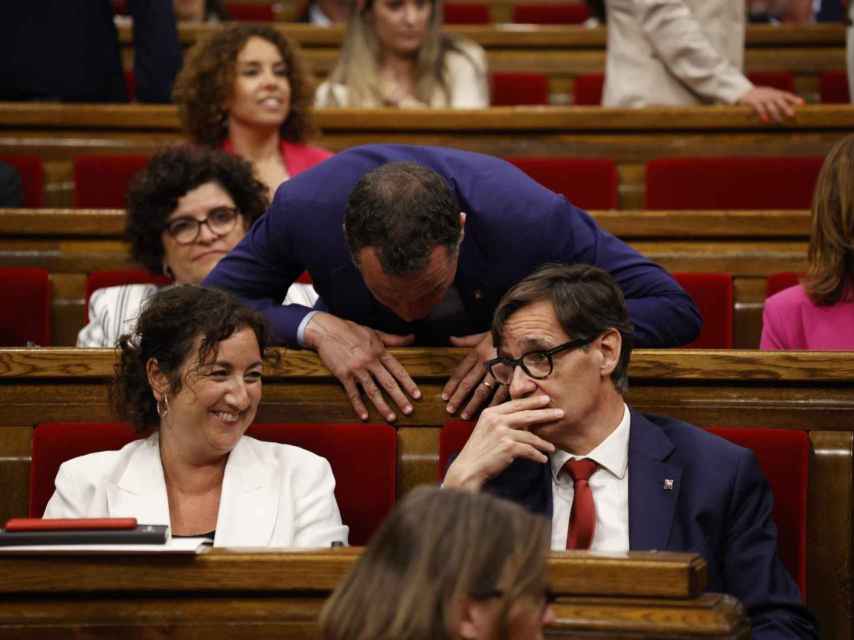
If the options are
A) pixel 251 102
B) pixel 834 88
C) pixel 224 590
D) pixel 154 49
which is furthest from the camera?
pixel 834 88

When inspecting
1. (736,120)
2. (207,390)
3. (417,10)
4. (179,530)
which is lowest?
(179,530)

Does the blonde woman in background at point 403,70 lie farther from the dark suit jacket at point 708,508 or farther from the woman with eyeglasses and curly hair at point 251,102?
the dark suit jacket at point 708,508

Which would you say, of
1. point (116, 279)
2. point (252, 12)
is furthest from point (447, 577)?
point (252, 12)

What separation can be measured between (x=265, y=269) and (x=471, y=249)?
202mm

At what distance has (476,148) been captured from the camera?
209 centimetres

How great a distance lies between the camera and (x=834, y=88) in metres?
2.56

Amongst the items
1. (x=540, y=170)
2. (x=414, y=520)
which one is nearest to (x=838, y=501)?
(x=414, y=520)

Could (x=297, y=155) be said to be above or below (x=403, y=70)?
below

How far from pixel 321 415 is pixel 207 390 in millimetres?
127

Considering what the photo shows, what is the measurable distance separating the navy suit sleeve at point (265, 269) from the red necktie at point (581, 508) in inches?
11.7

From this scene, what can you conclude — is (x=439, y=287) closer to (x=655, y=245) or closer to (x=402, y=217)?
(x=402, y=217)

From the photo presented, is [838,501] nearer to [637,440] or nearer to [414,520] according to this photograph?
[637,440]

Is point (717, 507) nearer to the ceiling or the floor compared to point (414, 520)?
nearer to the floor

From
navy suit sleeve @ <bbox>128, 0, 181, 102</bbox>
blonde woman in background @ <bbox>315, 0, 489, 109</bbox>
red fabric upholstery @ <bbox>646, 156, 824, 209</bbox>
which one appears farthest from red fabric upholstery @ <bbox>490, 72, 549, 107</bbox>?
red fabric upholstery @ <bbox>646, 156, 824, 209</bbox>
